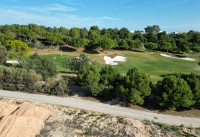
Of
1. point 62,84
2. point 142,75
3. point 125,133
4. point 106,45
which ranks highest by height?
point 106,45

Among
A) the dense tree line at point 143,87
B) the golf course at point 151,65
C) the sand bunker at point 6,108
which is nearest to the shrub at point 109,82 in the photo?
the dense tree line at point 143,87

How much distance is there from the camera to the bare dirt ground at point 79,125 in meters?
14.0

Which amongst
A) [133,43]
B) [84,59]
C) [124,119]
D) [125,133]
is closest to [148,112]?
[124,119]

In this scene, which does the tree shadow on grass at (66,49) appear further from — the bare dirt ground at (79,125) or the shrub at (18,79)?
the bare dirt ground at (79,125)

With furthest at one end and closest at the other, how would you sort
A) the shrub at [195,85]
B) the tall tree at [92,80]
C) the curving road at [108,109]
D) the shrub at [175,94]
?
the tall tree at [92,80] < the shrub at [195,85] < the shrub at [175,94] < the curving road at [108,109]

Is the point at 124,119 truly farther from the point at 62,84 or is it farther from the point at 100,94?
the point at 62,84

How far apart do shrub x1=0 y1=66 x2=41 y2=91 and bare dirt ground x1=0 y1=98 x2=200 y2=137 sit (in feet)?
19.3

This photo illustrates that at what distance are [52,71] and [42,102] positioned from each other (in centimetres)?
871

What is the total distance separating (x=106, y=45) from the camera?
2608 inches

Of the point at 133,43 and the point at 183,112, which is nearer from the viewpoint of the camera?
the point at 183,112

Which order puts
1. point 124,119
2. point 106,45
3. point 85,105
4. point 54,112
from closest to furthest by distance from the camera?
1. point 124,119
2. point 54,112
3. point 85,105
4. point 106,45

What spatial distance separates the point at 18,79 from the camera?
23.3m

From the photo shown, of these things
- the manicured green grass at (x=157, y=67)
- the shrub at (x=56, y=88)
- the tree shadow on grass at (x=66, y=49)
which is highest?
the tree shadow on grass at (x=66, y=49)

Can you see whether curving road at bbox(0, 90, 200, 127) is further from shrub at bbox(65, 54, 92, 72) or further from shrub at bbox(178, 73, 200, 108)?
shrub at bbox(65, 54, 92, 72)
